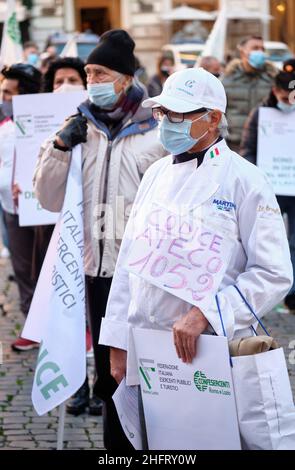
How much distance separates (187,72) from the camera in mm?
3797

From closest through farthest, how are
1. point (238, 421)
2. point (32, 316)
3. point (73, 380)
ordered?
point (238, 421) → point (73, 380) → point (32, 316)

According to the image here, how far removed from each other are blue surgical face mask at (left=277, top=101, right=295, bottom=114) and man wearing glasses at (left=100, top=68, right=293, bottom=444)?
443cm

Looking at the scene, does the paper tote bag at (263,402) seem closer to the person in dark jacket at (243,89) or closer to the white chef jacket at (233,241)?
the white chef jacket at (233,241)

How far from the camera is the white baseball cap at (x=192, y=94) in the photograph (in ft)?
12.3

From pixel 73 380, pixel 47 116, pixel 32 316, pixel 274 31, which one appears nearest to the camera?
pixel 73 380

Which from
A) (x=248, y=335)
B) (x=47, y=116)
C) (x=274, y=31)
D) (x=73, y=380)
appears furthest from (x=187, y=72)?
(x=274, y=31)

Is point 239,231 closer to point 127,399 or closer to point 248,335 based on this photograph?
point 248,335

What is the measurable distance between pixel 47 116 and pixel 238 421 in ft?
11.5

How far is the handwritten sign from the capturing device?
3598 mm

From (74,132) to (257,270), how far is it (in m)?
1.52

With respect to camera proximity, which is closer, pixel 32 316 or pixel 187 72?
pixel 187 72

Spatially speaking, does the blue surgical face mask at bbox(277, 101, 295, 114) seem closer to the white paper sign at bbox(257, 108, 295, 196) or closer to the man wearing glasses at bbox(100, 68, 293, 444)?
the white paper sign at bbox(257, 108, 295, 196)

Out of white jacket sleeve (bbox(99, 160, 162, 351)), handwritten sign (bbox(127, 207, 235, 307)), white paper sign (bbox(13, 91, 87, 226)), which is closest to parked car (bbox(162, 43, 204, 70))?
white paper sign (bbox(13, 91, 87, 226))

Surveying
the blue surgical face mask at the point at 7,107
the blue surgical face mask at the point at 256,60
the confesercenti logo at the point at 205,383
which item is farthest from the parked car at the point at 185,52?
the confesercenti logo at the point at 205,383
